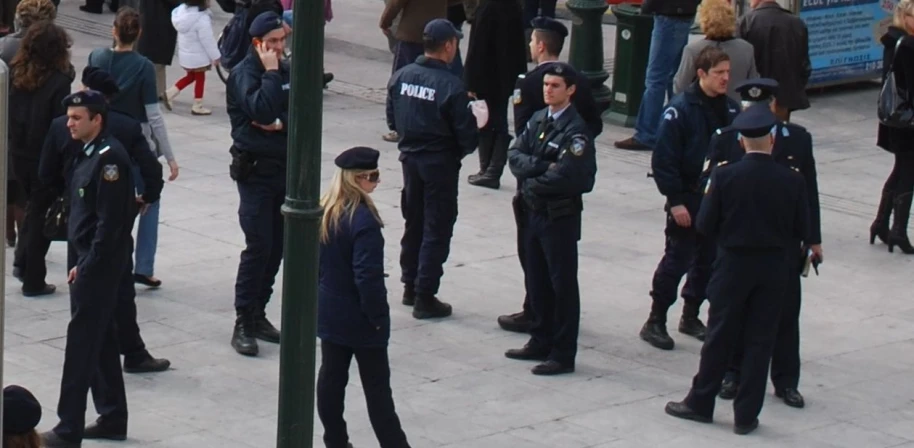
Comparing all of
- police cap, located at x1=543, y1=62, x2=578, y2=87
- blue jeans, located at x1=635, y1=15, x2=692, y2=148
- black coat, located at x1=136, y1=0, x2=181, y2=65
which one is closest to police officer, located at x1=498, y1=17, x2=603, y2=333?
police cap, located at x1=543, y1=62, x2=578, y2=87

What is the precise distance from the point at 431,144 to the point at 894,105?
12.5 feet

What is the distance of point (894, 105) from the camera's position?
1205 cm

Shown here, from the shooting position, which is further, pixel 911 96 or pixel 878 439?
pixel 911 96

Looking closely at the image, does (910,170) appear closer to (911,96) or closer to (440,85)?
(911,96)

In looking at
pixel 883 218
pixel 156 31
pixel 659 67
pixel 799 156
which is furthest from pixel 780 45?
pixel 156 31

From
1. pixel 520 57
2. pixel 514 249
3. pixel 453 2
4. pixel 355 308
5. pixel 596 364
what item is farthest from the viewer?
pixel 453 2

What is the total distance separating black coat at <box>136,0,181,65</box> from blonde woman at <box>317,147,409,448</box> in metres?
8.15

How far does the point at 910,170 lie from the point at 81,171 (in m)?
6.42

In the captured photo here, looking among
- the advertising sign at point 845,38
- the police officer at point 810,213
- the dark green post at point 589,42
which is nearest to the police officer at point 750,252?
the police officer at point 810,213

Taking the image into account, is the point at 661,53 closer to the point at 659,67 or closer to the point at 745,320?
the point at 659,67

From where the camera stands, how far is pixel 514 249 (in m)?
12.0

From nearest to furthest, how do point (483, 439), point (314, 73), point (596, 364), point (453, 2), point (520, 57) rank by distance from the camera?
point (314, 73)
point (483, 439)
point (596, 364)
point (520, 57)
point (453, 2)

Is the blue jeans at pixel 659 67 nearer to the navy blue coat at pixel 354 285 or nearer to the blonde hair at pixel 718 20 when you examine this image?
the blonde hair at pixel 718 20

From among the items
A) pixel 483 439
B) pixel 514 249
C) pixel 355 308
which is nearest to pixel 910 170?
pixel 514 249
